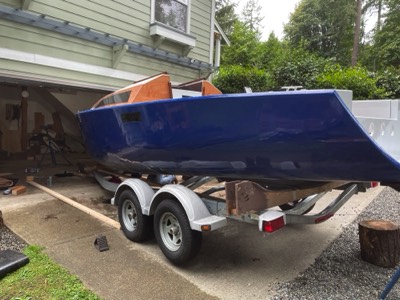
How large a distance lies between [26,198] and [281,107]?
402 cm

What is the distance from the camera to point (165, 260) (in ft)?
9.05

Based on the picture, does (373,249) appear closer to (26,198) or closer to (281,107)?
(281,107)

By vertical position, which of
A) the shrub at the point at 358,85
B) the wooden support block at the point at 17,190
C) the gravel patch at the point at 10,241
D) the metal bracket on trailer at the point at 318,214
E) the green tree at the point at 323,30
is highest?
the green tree at the point at 323,30

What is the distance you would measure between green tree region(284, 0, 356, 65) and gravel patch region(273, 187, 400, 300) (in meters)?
20.5

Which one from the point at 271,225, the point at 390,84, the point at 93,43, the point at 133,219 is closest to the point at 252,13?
the point at 390,84

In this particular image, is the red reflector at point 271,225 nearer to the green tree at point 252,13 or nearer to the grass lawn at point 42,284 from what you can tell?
the grass lawn at point 42,284

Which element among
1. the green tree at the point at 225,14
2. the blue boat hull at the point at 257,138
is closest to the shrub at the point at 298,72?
the blue boat hull at the point at 257,138

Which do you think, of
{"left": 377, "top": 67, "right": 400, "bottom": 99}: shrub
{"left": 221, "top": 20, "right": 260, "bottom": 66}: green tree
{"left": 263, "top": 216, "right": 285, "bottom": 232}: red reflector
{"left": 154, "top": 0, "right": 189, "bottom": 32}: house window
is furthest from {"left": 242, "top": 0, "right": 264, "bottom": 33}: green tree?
{"left": 263, "top": 216, "right": 285, "bottom": 232}: red reflector

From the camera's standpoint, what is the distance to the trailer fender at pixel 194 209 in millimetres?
2412

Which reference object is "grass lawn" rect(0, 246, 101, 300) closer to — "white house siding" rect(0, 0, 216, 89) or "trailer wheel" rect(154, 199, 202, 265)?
"trailer wheel" rect(154, 199, 202, 265)

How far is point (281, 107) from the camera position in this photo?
6.88ft

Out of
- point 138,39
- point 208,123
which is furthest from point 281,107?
point 138,39

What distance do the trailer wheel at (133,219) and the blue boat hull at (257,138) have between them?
446 millimetres

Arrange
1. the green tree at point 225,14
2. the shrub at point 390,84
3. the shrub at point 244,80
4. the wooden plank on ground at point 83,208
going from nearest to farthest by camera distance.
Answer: the wooden plank on ground at point 83,208
the shrub at point 390,84
the shrub at point 244,80
the green tree at point 225,14
